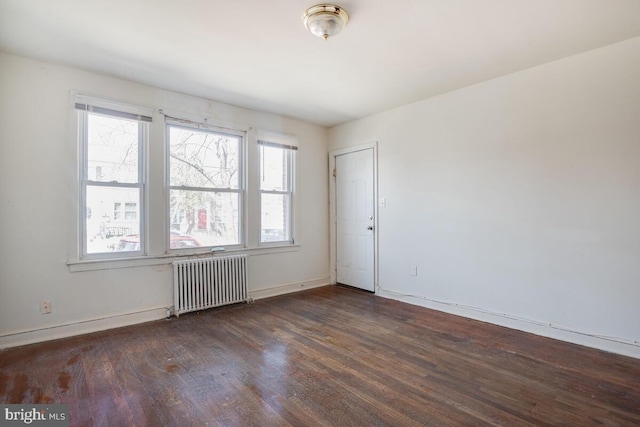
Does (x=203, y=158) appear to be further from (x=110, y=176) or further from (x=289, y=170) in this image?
(x=289, y=170)

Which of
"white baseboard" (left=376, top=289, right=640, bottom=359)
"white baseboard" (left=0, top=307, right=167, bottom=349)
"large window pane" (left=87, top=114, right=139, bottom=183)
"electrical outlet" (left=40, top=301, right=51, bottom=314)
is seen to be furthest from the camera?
"large window pane" (left=87, top=114, right=139, bottom=183)

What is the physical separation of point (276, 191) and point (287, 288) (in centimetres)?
144

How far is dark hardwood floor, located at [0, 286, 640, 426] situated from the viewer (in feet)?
6.05

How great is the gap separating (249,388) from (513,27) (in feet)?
10.6

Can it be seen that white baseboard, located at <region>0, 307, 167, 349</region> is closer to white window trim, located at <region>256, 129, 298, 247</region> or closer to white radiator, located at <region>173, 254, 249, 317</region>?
white radiator, located at <region>173, 254, 249, 317</region>

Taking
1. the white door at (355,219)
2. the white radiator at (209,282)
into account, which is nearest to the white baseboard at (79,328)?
the white radiator at (209,282)

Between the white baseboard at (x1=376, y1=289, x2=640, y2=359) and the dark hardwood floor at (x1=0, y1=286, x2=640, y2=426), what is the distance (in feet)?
0.33

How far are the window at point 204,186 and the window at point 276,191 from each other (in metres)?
0.35

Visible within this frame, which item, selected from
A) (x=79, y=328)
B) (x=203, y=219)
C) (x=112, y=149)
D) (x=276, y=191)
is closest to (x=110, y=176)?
(x=112, y=149)

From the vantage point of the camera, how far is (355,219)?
15.8 ft

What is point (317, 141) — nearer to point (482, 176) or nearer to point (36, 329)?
point (482, 176)

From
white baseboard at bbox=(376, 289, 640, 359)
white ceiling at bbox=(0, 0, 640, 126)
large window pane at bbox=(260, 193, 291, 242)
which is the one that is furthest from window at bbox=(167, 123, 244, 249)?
white baseboard at bbox=(376, 289, 640, 359)

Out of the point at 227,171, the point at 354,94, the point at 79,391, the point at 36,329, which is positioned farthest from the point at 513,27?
the point at 36,329

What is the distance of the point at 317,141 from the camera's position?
16.7 ft
